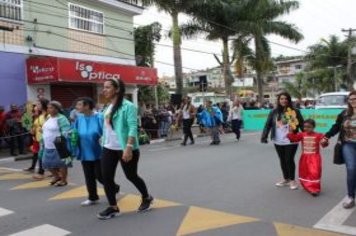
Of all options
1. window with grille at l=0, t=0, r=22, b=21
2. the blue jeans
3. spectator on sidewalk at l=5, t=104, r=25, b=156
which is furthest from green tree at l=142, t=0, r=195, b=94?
the blue jeans

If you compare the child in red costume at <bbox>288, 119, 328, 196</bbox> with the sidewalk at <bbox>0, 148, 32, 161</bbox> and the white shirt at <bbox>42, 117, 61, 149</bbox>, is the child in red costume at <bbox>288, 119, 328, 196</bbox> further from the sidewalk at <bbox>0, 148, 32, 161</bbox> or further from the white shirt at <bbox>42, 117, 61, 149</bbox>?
the sidewalk at <bbox>0, 148, 32, 161</bbox>

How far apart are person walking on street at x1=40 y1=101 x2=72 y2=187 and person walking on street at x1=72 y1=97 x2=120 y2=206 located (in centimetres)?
168

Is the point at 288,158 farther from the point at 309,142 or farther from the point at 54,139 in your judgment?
the point at 54,139

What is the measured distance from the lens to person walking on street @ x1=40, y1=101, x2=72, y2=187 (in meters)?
8.90

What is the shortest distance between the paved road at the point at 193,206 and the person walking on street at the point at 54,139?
1.30 feet

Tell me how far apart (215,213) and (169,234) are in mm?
1116

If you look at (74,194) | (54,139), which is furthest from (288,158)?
(54,139)

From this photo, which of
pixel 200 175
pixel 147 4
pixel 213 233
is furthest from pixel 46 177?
pixel 147 4

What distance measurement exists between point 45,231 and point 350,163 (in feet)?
13.6

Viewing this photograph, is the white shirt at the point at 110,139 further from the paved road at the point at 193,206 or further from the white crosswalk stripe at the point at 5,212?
the white crosswalk stripe at the point at 5,212

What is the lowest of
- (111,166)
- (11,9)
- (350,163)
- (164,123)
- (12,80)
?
(164,123)

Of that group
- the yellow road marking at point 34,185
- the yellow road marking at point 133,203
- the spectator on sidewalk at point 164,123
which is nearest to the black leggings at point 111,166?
the yellow road marking at point 133,203

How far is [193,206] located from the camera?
7.15 metres

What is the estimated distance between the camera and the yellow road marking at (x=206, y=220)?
6008 millimetres
